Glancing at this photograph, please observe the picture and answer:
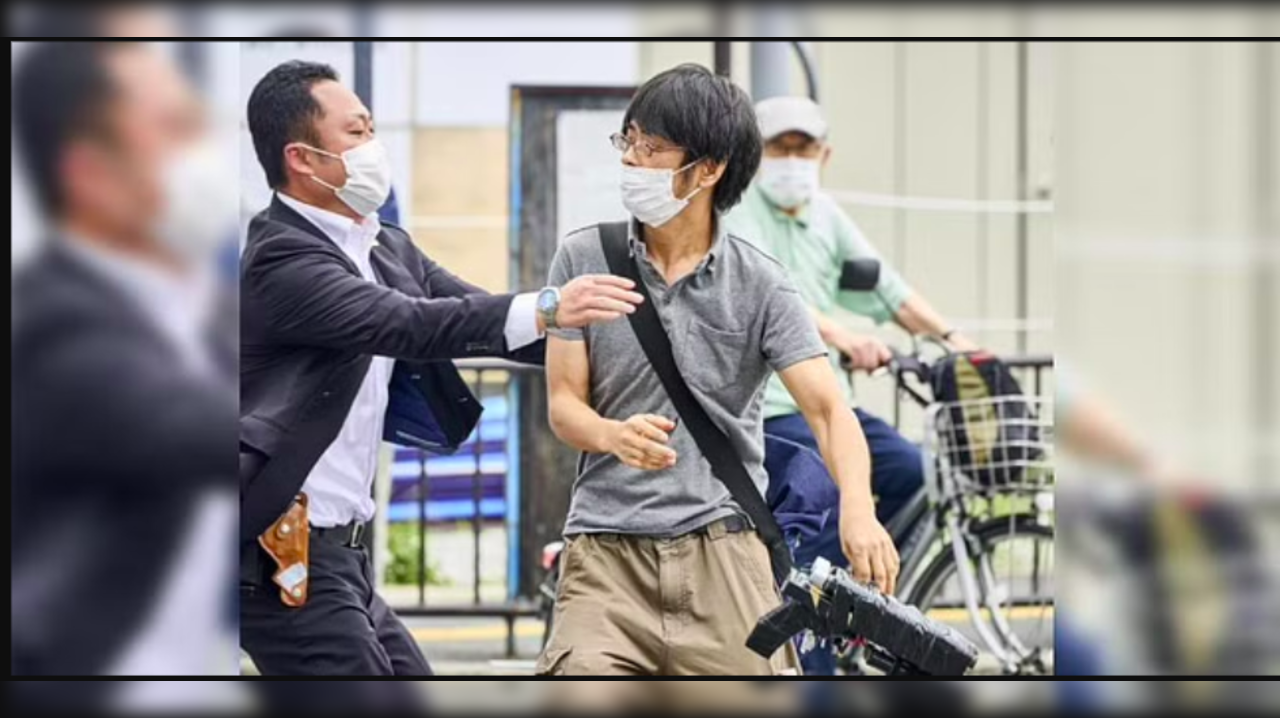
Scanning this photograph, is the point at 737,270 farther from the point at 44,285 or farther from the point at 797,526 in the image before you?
the point at 44,285

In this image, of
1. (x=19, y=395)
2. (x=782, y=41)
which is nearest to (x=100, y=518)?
(x=19, y=395)

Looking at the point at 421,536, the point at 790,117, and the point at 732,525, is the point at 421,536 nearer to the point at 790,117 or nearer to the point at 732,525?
the point at 732,525

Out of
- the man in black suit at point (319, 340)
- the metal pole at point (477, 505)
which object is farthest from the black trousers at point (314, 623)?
the metal pole at point (477, 505)

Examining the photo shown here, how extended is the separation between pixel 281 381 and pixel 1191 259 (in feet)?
5.88

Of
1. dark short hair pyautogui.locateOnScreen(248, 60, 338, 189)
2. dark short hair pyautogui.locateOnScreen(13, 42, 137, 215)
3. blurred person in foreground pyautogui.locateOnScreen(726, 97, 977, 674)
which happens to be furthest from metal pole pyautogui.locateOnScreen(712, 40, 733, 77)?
dark short hair pyautogui.locateOnScreen(13, 42, 137, 215)

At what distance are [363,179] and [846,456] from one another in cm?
102

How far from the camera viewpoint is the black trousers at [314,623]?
15.1ft

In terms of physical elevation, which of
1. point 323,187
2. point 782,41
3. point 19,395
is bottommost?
point 19,395

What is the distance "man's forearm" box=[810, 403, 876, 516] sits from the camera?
15.0ft

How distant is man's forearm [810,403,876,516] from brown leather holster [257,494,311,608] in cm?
98

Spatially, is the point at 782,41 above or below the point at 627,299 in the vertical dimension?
above

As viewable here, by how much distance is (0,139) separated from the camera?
4.66 metres

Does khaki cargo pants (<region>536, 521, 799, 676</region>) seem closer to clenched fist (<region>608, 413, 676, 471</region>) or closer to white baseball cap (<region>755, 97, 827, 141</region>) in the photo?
clenched fist (<region>608, 413, 676, 471</region>)

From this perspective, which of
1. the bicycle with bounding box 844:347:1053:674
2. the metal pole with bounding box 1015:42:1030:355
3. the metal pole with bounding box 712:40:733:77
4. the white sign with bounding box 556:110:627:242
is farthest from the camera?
the bicycle with bounding box 844:347:1053:674
